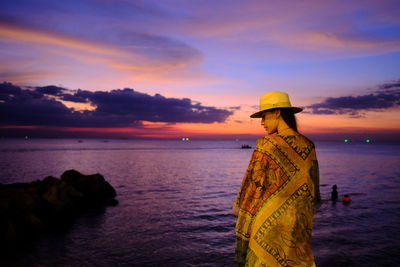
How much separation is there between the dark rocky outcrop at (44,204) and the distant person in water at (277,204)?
1406 cm

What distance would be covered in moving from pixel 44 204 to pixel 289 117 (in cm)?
1855

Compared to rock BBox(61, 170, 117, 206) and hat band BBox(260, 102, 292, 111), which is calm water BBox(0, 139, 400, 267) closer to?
rock BBox(61, 170, 117, 206)

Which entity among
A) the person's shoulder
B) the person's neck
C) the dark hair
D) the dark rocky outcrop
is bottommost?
the dark rocky outcrop

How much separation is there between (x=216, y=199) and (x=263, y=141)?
24.3 metres

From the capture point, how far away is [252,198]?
2691 mm

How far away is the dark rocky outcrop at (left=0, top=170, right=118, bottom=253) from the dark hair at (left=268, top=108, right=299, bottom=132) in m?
14.5

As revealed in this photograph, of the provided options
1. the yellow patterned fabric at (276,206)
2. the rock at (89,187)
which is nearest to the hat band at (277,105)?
the yellow patterned fabric at (276,206)

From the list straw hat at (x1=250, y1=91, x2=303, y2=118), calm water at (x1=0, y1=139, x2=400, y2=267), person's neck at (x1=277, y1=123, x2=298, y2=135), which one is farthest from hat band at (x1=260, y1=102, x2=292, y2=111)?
calm water at (x1=0, y1=139, x2=400, y2=267)

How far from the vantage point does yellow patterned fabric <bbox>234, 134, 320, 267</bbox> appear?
2639mm

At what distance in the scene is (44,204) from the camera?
1778cm

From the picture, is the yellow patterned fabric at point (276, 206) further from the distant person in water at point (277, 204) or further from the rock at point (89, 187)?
the rock at point (89, 187)

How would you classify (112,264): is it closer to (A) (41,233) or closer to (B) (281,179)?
(A) (41,233)

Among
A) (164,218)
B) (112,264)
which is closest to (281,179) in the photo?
(112,264)

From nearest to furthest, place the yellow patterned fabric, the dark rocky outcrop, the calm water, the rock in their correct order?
the yellow patterned fabric < the calm water < the dark rocky outcrop < the rock
